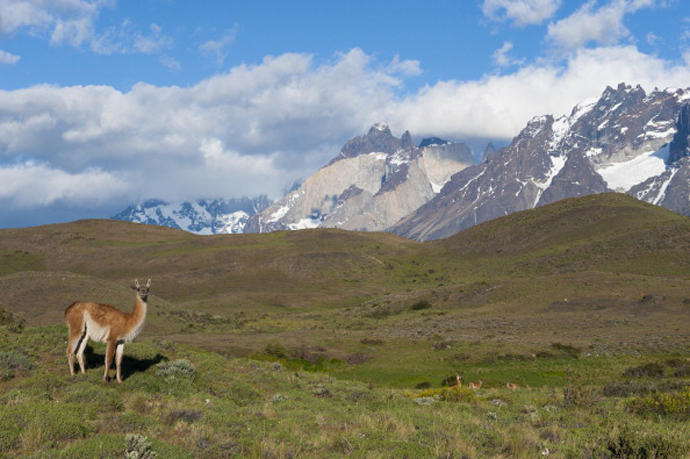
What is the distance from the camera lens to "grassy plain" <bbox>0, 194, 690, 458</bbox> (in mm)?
11641

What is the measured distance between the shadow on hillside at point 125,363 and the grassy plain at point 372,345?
12 centimetres

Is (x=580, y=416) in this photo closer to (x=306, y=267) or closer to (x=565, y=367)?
(x=565, y=367)

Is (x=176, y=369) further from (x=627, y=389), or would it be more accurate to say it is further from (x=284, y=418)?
(x=627, y=389)

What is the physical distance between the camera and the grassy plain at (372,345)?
38.2ft

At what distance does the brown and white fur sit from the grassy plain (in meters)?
0.90

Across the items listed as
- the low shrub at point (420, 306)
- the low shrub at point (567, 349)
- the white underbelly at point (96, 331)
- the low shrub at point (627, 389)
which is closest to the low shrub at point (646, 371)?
the low shrub at point (567, 349)

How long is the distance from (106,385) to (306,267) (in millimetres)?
116600

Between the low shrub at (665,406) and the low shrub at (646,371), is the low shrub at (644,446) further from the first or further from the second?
the low shrub at (646,371)

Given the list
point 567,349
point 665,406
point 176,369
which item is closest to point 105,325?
point 176,369

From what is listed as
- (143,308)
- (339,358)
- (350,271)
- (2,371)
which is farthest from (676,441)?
(350,271)

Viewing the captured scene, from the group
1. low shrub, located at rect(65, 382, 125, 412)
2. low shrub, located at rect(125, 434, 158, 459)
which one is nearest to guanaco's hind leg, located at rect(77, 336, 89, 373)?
low shrub, located at rect(65, 382, 125, 412)

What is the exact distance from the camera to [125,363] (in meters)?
17.4

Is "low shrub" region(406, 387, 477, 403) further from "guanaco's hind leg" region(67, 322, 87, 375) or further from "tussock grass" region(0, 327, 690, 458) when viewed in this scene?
"guanaco's hind leg" region(67, 322, 87, 375)

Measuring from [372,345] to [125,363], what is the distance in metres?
34.8
